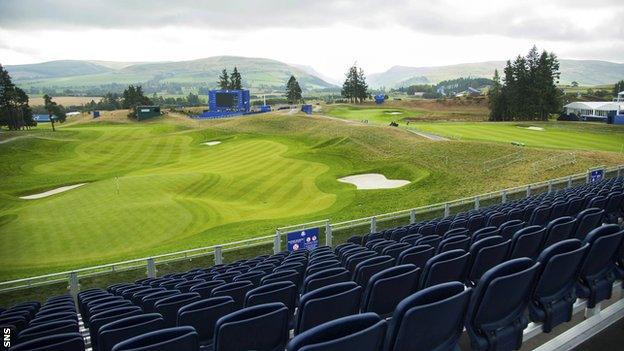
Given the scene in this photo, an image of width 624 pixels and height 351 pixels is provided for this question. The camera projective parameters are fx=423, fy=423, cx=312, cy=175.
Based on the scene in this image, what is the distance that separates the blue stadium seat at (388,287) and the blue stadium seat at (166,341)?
6.41 ft

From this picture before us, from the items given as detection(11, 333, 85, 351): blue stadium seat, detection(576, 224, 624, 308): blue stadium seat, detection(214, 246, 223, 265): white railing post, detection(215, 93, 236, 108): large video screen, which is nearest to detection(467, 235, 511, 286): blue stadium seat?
detection(576, 224, 624, 308): blue stadium seat

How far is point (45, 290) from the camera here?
13.4 m

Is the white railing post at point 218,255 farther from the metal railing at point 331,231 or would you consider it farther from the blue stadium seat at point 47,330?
the blue stadium seat at point 47,330

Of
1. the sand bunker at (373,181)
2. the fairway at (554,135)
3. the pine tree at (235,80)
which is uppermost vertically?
the pine tree at (235,80)

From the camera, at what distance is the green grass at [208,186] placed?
Answer: 25.5 metres

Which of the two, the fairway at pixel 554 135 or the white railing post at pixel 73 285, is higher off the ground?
the fairway at pixel 554 135

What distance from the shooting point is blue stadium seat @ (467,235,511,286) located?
580 centimetres

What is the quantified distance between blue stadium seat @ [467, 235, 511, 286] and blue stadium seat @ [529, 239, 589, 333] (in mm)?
1199

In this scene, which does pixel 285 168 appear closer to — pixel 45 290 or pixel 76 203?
pixel 76 203

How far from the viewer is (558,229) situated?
668 centimetres

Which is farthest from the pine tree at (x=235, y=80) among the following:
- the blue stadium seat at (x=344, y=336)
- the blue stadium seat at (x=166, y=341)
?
the blue stadium seat at (x=344, y=336)

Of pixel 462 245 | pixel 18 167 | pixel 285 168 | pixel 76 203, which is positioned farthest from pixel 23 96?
pixel 462 245

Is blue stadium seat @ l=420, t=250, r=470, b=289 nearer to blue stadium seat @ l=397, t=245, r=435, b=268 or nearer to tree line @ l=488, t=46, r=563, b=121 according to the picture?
blue stadium seat @ l=397, t=245, r=435, b=268

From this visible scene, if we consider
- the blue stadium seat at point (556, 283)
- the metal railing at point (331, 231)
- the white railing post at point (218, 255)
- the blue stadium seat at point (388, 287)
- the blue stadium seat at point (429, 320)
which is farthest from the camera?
the white railing post at point (218, 255)
